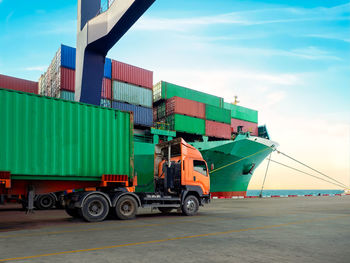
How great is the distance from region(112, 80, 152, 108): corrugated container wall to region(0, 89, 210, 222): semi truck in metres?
14.0

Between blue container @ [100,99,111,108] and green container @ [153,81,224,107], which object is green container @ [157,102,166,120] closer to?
green container @ [153,81,224,107]

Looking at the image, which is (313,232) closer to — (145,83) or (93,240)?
(93,240)

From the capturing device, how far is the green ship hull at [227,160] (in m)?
25.4

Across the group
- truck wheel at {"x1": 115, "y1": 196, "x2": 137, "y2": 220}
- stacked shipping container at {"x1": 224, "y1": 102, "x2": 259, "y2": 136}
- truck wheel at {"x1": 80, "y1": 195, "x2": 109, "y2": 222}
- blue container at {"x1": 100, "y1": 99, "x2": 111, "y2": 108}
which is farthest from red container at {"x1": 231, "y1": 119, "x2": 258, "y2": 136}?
truck wheel at {"x1": 80, "y1": 195, "x2": 109, "y2": 222}

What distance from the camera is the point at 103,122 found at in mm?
11547

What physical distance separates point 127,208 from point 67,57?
17277 mm

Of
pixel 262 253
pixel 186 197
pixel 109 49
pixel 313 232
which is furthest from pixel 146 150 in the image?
pixel 262 253

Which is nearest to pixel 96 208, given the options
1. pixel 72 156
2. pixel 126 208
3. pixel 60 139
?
pixel 126 208

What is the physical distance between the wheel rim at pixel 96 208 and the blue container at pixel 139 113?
1494 centimetres

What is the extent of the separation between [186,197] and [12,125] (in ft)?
25.4

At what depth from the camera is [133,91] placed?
26672 millimetres

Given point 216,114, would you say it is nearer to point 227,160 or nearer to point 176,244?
point 227,160

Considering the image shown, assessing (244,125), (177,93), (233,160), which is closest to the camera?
(233,160)

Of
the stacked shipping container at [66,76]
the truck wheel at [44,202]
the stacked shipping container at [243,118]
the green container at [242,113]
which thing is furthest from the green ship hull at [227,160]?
the truck wheel at [44,202]
